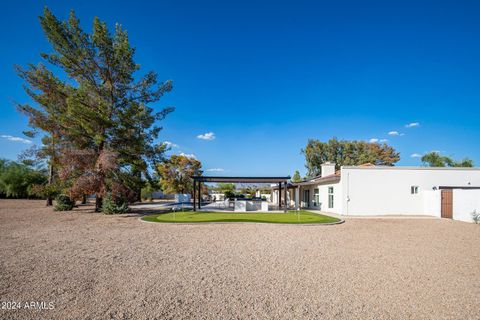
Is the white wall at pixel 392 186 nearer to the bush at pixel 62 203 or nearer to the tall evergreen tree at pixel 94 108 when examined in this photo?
the tall evergreen tree at pixel 94 108

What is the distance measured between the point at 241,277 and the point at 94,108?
17145 millimetres

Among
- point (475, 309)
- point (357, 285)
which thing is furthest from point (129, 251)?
point (475, 309)

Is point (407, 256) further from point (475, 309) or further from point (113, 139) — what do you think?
point (113, 139)

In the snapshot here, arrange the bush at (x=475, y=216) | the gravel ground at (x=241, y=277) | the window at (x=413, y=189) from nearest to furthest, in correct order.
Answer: the gravel ground at (x=241, y=277), the bush at (x=475, y=216), the window at (x=413, y=189)

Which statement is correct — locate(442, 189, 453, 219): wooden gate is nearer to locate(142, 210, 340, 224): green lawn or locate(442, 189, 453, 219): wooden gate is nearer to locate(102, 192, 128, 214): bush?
locate(142, 210, 340, 224): green lawn

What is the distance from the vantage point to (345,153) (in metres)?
43.3

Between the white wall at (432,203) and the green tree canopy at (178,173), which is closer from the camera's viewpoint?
the white wall at (432,203)

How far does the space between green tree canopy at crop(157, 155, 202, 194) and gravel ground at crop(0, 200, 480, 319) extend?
92.8ft

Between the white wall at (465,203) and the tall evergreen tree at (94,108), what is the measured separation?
801 inches

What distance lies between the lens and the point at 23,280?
183 inches

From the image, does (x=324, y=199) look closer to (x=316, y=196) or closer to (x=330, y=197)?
(x=330, y=197)

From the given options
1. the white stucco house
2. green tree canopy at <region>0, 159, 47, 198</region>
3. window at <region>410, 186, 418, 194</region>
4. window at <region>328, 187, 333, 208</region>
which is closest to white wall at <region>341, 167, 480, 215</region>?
the white stucco house

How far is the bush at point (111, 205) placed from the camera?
17.4m

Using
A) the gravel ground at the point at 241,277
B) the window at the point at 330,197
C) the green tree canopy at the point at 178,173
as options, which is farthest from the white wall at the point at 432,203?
the green tree canopy at the point at 178,173
